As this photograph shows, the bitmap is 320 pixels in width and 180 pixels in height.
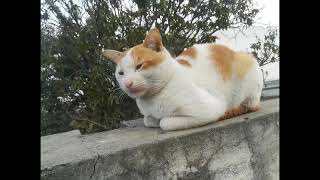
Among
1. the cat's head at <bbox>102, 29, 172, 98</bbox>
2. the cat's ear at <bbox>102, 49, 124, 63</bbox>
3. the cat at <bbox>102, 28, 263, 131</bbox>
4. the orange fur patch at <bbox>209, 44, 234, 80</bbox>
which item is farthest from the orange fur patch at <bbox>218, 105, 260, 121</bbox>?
the cat's ear at <bbox>102, 49, 124, 63</bbox>

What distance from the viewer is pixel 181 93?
107cm

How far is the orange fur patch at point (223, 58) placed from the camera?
3.82ft

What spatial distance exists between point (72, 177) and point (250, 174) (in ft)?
1.78

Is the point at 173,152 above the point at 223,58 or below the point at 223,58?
below

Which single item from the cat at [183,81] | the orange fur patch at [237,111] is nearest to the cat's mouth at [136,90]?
the cat at [183,81]

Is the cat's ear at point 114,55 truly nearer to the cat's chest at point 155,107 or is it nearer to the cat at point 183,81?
the cat at point 183,81

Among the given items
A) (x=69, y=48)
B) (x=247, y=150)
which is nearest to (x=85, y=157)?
(x=69, y=48)

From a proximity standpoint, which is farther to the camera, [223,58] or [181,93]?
[223,58]

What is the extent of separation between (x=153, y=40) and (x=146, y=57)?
57 millimetres

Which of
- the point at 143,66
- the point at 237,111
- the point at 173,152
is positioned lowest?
the point at 173,152

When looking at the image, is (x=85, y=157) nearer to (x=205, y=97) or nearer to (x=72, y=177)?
(x=72, y=177)

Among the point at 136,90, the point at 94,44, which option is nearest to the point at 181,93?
the point at 136,90

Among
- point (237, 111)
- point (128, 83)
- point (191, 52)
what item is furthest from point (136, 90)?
point (237, 111)

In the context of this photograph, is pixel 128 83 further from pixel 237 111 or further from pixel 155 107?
pixel 237 111
